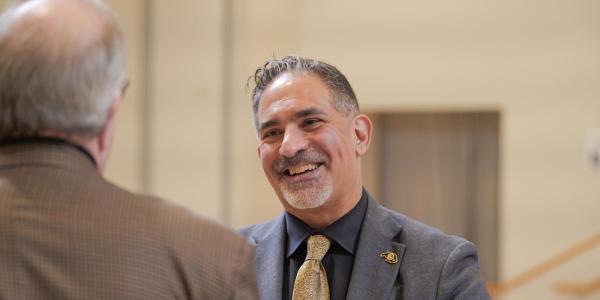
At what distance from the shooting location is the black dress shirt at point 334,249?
81.0 inches

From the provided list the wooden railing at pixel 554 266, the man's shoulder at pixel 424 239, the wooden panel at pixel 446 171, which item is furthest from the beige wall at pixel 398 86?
the man's shoulder at pixel 424 239

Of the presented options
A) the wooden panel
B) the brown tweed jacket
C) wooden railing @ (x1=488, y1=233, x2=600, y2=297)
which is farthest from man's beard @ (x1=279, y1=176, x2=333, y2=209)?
the wooden panel

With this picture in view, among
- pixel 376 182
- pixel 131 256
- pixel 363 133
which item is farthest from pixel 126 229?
pixel 376 182

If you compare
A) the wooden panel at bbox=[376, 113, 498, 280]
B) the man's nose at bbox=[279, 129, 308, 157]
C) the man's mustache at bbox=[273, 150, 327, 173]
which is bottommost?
the wooden panel at bbox=[376, 113, 498, 280]

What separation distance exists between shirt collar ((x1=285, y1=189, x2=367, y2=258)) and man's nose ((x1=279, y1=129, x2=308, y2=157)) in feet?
0.62

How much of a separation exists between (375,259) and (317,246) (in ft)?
0.51

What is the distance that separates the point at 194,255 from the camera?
3.84ft

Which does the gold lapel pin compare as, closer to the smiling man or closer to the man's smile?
the smiling man

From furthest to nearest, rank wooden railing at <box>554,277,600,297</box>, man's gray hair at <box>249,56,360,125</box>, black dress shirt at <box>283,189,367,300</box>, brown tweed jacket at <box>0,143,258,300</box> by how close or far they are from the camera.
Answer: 1. wooden railing at <box>554,277,600,297</box>
2. man's gray hair at <box>249,56,360,125</box>
3. black dress shirt at <box>283,189,367,300</box>
4. brown tweed jacket at <box>0,143,258,300</box>

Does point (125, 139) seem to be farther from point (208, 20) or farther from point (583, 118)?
point (583, 118)

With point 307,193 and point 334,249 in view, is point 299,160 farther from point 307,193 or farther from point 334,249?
point 334,249

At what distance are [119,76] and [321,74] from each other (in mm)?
1101

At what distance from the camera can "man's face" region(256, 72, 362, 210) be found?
2102 millimetres

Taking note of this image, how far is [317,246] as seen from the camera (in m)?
2.09
